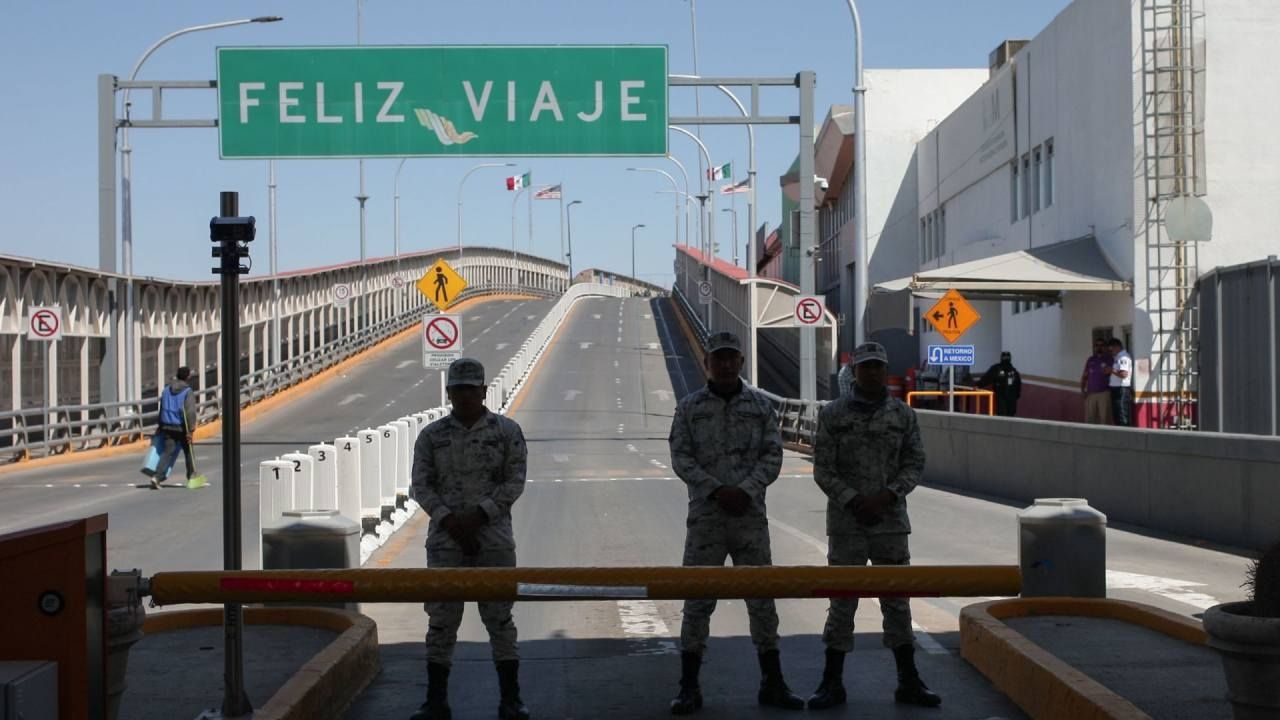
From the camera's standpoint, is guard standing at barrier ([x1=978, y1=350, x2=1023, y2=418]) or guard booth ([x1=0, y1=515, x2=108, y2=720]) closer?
guard booth ([x1=0, y1=515, x2=108, y2=720])

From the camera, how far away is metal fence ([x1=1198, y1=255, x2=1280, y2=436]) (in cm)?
2045

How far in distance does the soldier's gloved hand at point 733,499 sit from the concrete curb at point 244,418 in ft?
27.5

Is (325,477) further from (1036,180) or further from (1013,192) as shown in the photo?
(1013,192)

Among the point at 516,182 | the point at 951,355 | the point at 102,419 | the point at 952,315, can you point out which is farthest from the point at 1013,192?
the point at 516,182

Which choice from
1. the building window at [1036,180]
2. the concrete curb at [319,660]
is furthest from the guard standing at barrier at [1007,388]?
the concrete curb at [319,660]

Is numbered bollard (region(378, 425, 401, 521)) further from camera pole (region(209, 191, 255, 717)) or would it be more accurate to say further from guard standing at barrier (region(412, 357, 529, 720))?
camera pole (region(209, 191, 255, 717))

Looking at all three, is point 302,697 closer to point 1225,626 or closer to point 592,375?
point 1225,626

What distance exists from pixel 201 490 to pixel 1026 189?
74.2 feet

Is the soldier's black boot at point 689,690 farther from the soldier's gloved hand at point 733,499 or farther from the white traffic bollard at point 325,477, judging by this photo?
the white traffic bollard at point 325,477

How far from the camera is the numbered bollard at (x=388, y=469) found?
18625mm

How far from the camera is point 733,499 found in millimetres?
7680

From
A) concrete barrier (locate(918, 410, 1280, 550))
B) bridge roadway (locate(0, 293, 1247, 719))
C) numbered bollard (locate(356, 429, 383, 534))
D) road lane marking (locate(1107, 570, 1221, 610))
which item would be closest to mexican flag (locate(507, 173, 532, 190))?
bridge roadway (locate(0, 293, 1247, 719))

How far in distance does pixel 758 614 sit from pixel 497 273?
379 ft

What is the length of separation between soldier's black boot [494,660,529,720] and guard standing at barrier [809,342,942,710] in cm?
148
